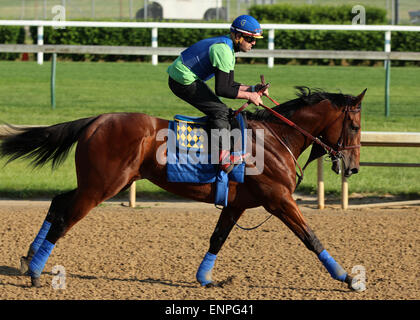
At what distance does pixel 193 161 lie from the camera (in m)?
5.07

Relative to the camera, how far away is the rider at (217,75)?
4938 mm

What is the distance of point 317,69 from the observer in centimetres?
1698

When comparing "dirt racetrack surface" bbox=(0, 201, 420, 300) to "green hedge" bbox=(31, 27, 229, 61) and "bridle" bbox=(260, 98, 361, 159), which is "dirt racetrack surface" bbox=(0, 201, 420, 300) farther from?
"green hedge" bbox=(31, 27, 229, 61)

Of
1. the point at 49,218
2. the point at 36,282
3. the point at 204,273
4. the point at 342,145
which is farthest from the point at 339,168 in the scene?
the point at 36,282

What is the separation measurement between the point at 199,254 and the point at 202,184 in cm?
112

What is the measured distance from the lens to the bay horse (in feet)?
16.5

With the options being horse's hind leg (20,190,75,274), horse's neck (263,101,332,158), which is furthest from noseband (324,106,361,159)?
horse's hind leg (20,190,75,274)

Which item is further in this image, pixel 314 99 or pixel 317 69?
pixel 317 69

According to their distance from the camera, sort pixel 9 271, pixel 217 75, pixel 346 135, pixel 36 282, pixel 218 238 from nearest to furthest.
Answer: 1. pixel 217 75
2. pixel 36 282
3. pixel 346 135
4. pixel 218 238
5. pixel 9 271

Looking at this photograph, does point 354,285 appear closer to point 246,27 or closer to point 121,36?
point 246,27

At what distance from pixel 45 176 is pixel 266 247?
12.8 feet

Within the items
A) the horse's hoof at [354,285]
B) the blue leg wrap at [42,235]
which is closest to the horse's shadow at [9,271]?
the blue leg wrap at [42,235]
